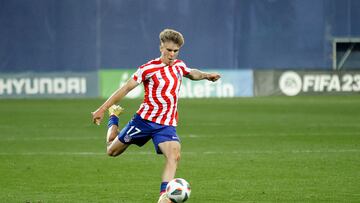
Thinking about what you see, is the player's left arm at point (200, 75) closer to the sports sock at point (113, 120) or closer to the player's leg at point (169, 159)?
the player's leg at point (169, 159)

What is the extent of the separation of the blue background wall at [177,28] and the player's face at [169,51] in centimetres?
3432

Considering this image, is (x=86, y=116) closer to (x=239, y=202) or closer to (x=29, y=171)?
(x=29, y=171)

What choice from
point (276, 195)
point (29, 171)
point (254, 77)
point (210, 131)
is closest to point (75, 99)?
point (254, 77)

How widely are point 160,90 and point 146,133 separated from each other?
57 cm

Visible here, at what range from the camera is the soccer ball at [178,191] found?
10258 mm

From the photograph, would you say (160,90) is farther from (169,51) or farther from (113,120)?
(113,120)

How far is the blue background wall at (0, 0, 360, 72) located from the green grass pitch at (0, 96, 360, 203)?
15803 mm

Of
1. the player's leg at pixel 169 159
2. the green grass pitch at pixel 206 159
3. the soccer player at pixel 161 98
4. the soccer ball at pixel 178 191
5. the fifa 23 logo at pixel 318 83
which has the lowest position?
the fifa 23 logo at pixel 318 83

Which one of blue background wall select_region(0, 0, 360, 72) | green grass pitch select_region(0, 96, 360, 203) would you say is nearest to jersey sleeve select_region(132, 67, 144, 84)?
green grass pitch select_region(0, 96, 360, 203)

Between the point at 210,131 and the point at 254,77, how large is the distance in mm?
15501

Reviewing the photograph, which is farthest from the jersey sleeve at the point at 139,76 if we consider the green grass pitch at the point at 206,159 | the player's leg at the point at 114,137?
the green grass pitch at the point at 206,159

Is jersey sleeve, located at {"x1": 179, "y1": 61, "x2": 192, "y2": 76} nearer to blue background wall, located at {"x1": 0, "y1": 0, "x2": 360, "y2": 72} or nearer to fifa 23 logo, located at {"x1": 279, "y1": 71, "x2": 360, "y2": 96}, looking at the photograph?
fifa 23 logo, located at {"x1": 279, "y1": 71, "x2": 360, "y2": 96}

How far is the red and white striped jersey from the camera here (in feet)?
36.9

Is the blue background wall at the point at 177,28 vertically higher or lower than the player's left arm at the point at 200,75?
lower
